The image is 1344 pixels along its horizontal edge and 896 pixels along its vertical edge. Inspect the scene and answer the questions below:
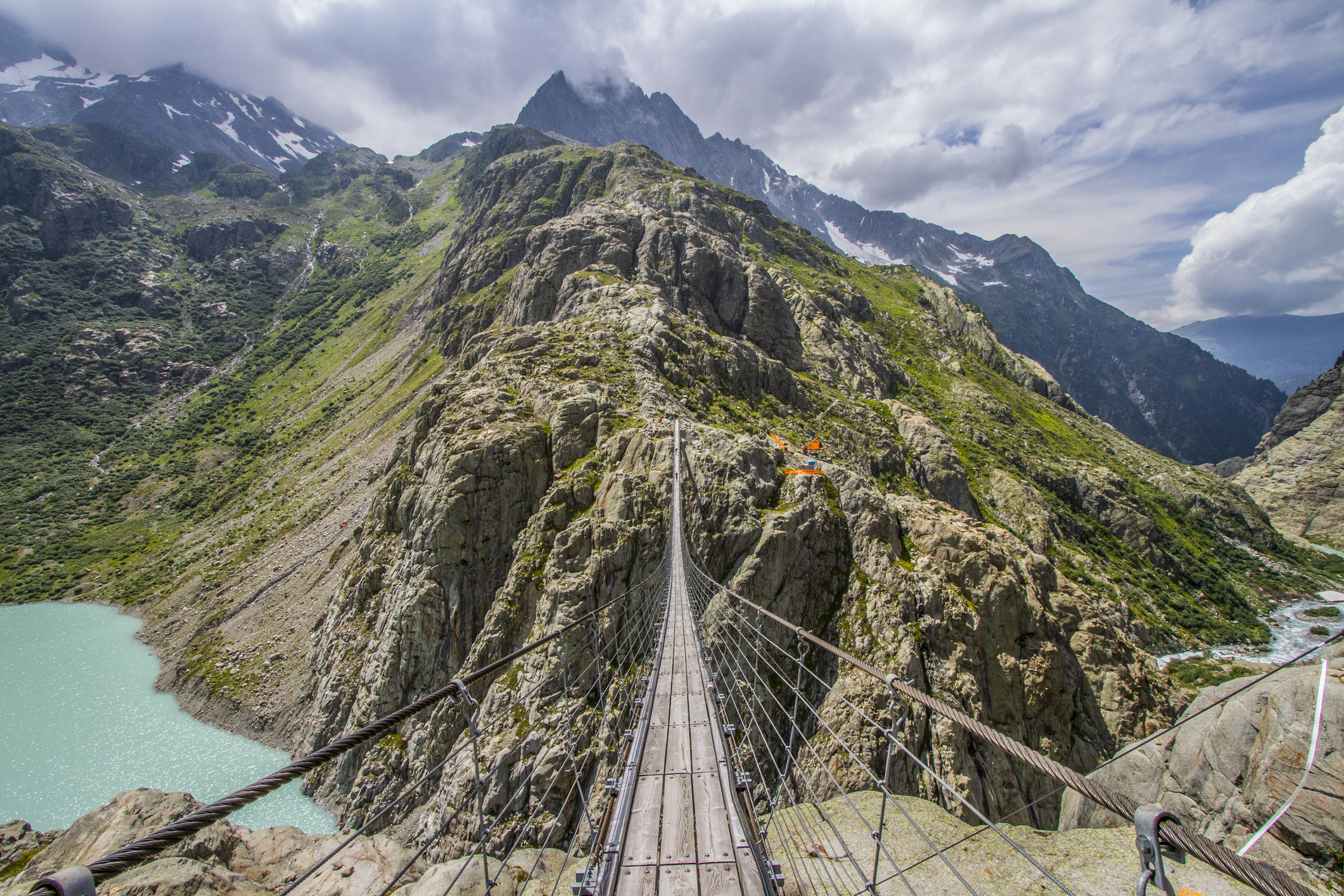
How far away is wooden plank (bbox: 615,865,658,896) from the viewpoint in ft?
14.0

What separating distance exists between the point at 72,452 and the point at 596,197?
9285cm

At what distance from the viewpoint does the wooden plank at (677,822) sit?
4598mm

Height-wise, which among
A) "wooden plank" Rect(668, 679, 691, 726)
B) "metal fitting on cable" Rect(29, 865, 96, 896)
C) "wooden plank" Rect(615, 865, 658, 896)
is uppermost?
"metal fitting on cable" Rect(29, 865, 96, 896)

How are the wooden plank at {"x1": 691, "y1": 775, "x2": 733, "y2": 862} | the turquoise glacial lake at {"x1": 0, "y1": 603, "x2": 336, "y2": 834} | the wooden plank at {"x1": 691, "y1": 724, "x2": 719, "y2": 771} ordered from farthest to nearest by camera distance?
1. the turquoise glacial lake at {"x1": 0, "y1": 603, "x2": 336, "y2": 834}
2. the wooden plank at {"x1": 691, "y1": 724, "x2": 719, "y2": 771}
3. the wooden plank at {"x1": 691, "y1": 775, "x2": 733, "y2": 862}

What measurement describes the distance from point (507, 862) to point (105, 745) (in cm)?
3843

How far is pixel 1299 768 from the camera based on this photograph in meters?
7.07

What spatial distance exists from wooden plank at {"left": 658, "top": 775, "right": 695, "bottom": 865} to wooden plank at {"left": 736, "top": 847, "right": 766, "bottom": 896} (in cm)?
44

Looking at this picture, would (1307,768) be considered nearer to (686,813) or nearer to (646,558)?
(686,813)

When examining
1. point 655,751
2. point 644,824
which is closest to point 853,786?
point 655,751

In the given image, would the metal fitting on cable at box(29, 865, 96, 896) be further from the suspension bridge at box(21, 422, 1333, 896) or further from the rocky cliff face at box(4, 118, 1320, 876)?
the rocky cliff face at box(4, 118, 1320, 876)

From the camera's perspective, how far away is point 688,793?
5414 mm

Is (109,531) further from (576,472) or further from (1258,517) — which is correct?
(1258,517)

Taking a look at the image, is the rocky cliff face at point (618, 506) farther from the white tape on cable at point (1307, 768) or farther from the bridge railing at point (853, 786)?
the white tape on cable at point (1307, 768)

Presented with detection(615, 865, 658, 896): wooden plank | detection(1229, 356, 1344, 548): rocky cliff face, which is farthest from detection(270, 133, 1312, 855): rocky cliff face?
detection(1229, 356, 1344, 548): rocky cliff face
